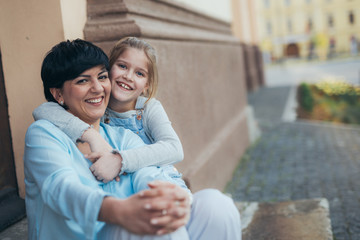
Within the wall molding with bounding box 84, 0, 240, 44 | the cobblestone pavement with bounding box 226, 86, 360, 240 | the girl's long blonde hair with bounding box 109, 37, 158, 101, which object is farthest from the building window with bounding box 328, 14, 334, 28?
the girl's long blonde hair with bounding box 109, 37, 158, 101

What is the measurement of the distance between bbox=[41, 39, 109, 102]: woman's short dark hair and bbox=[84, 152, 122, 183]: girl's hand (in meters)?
0.41

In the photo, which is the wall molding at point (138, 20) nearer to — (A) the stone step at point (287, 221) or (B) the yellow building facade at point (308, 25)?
(A) the stone step at point (287, 221)

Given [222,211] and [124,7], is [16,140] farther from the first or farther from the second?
[222,211]

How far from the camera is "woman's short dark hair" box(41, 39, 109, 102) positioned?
208cm

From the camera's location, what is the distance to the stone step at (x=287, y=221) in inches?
140

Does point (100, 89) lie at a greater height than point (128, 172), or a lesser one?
greater

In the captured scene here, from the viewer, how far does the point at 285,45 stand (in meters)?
66.8

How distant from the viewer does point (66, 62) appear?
207 centimetres

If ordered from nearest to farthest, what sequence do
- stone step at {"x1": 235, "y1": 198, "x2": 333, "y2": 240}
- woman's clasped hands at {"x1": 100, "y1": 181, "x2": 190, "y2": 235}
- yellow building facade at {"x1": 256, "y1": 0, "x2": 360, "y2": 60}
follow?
woman's clasped hands at {"x1": 100, "y1": 181, "x2": 190, "y2": 235} → stone step at {"x1": 235, "y1": 198, "x2": 333, "y2": 240} → yellow building facade at {"x1": 256, "y1": 0, "x2": 360, "y2": 60}

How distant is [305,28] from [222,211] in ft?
224

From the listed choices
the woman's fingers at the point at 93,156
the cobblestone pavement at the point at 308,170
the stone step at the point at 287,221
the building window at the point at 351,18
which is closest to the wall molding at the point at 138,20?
the woman's fingers at the point at 93,156

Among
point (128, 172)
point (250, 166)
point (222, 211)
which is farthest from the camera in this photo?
point (250, 166)

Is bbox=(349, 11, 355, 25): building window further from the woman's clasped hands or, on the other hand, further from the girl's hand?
the woman's clasped hands

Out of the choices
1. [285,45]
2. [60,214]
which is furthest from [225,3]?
[285,45]
